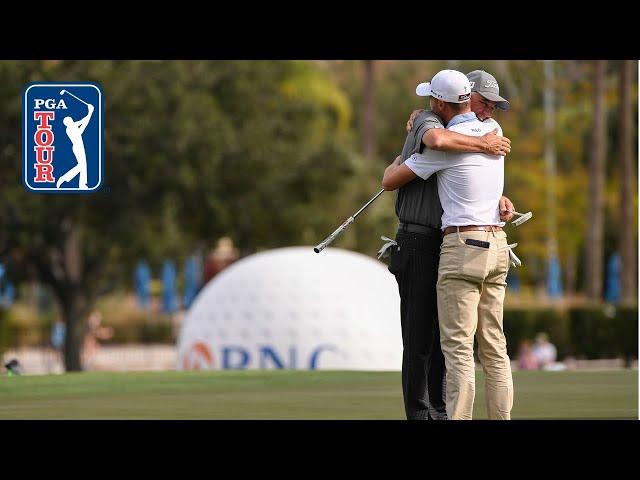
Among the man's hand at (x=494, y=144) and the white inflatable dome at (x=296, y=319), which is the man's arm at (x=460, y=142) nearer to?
the man's hand at (x=494, y=144)

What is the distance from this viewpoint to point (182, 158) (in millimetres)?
35625

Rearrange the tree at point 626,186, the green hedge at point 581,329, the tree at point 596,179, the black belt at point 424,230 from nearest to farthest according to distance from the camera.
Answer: the black belt at point 424,230, the green hedge at point 581,329, the tree at point 626,186, the tree at point 596,179

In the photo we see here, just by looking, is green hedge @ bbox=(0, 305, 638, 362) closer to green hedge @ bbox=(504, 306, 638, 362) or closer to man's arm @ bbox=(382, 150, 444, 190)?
green hedge @ bbox=(504, 306, 638, 362)

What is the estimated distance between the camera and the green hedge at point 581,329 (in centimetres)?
3647

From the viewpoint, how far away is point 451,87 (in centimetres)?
759

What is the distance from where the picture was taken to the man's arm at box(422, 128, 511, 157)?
745 cm

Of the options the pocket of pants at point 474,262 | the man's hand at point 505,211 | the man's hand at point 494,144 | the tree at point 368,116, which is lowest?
the pocket of pants at point 474,262

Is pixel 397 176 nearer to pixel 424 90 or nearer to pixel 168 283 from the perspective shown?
pixel 424 90

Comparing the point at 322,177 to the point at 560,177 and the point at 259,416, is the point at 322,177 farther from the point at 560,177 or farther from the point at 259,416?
the point at 259,416

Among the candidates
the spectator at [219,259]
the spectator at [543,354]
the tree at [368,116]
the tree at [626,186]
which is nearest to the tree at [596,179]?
the tree at [626,186]

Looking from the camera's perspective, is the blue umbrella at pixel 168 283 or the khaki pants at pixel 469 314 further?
the blue umbrella at pixel 168 283

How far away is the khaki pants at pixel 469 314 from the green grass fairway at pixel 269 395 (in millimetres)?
719
